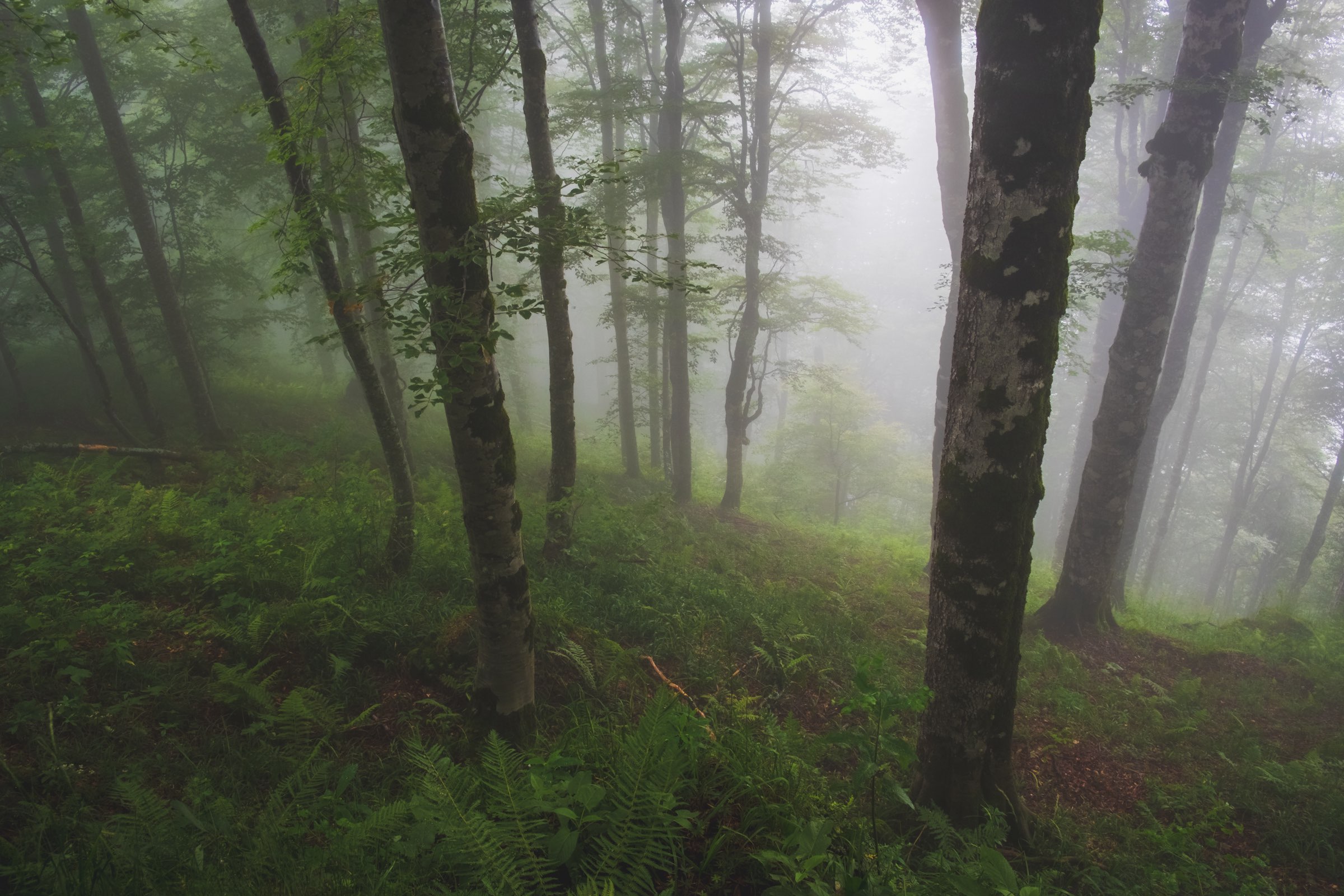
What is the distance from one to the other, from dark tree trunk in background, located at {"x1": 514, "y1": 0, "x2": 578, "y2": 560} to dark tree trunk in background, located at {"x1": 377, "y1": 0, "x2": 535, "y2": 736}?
7.44 ft

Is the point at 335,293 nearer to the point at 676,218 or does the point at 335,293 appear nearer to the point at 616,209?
the point at 616,209

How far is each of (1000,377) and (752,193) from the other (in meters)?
12.0

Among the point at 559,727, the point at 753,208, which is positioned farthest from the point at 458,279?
the point at 753,208

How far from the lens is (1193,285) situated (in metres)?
13.5

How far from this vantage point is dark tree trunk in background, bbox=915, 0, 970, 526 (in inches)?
414

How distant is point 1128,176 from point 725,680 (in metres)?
25.9

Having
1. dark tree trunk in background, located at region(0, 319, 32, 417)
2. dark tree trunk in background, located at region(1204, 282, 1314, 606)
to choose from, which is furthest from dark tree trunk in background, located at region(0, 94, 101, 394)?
dark tree trunk in background, located at region(1204, 282, 1314, 606)

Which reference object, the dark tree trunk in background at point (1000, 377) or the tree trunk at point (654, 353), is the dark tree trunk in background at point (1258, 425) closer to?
the tree trunk at point (654, 353)

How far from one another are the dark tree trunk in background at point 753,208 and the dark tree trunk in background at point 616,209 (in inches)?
108

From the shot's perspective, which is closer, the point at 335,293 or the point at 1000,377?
the point at 1000,377

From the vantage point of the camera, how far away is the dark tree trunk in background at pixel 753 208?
1354cm

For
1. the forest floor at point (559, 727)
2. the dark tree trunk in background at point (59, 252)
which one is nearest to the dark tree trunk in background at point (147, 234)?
the dark tree trunk in background at point (59, 252)

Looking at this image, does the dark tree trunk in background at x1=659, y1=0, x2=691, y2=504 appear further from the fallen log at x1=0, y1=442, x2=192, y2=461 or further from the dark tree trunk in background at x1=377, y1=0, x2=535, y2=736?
the fallen log at x1=0, y1=442, x2=192, y2=461

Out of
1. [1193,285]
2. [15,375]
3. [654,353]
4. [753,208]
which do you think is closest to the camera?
[15,375]
